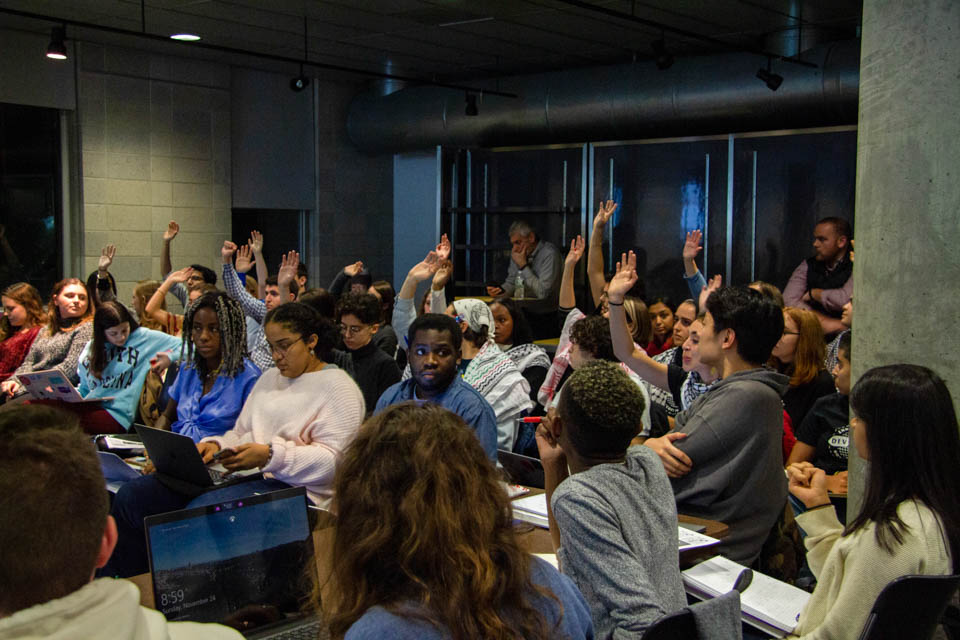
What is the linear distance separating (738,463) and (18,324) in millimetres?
5236

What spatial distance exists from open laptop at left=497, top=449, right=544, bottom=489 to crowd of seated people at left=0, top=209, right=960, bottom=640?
0.42ft

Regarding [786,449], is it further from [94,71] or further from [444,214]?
[94,71]

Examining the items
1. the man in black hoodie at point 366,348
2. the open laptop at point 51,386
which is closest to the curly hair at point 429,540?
the man in black hoodie at point 366,348

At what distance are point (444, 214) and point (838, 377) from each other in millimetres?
6641

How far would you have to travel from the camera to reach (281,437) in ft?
10.8

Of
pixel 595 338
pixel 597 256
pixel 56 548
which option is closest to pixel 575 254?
pixel 597 256

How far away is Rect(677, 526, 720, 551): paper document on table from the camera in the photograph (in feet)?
7.32

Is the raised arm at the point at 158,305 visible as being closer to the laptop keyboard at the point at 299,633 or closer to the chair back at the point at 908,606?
the laptop keyboard at the point at 299,633

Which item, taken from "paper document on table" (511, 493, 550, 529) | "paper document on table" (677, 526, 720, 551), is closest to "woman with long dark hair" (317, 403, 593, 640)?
"paper document on table" (677, 526, 720, 551)

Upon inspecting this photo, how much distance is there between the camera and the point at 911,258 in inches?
107

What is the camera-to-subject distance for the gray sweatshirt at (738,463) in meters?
2.49

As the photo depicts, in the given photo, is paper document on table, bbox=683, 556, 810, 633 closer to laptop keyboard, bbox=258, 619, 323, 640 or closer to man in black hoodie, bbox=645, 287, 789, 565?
man in black hoodie, bbox=645, 287, 789, 565

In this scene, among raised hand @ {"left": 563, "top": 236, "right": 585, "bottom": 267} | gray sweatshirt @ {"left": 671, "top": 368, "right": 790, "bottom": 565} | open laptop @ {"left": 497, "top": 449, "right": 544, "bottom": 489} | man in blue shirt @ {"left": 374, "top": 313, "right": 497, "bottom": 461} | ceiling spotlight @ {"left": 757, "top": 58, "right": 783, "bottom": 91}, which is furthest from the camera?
ceiling spotlight @ {"left": 757, "top": 58, "right": 783, "bottom": 91}

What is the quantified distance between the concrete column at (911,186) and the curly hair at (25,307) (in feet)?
17.3
